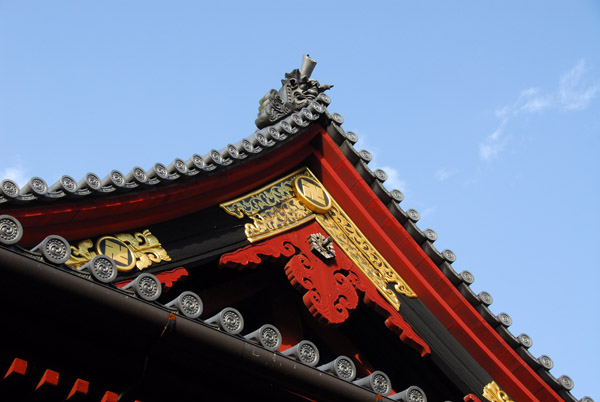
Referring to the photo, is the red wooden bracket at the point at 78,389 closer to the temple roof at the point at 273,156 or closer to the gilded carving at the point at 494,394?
the temple roof at the point at 273,156

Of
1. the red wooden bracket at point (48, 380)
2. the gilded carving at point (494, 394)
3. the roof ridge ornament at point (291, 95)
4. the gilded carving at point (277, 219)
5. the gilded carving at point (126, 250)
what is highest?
the roof ridge ornament at point (291, 95)

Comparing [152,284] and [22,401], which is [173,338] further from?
[22,401]

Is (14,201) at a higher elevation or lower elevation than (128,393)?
higher

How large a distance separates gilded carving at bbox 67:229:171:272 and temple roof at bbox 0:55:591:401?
0.94 ft

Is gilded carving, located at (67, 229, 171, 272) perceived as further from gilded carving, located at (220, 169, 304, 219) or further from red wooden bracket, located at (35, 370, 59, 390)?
red wooden bracket, located at (35, 370, 59, 390)

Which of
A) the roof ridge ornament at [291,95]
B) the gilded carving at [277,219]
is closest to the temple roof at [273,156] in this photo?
the roof ridge ornament at [291,95]

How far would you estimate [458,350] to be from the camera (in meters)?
9.14

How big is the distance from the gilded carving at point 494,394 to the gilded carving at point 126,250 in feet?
13.1

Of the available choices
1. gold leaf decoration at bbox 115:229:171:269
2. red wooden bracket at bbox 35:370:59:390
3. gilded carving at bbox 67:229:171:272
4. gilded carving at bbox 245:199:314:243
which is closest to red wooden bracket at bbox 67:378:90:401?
red wooden bracket at bbox 35:370:59:390

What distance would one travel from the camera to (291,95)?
1014cm

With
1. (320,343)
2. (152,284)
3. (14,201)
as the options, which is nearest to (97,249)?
(14,201)

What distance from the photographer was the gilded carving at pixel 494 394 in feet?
29.3

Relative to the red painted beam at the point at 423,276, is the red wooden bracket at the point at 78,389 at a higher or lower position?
lower

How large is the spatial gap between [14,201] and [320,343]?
4.02 m
